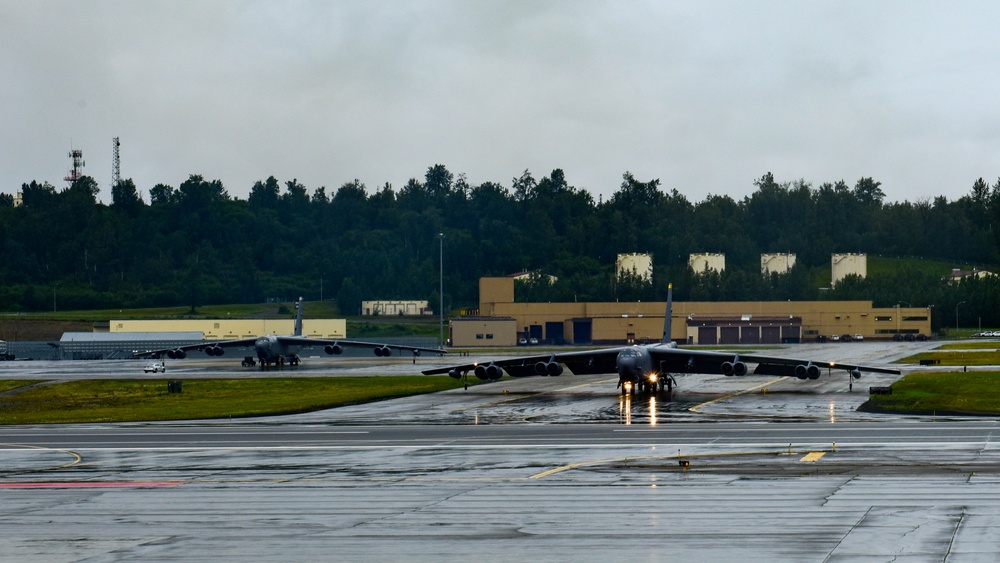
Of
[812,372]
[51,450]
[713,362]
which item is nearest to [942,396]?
[812,372]

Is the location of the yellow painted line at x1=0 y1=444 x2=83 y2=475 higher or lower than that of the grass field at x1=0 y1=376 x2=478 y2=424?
higher

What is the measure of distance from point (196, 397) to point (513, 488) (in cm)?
4630

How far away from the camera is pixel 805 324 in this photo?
166125mm

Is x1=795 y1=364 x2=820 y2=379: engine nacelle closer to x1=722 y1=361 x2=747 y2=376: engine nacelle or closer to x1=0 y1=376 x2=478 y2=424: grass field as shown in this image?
x1=722 y1=361 x2=747 y2=376: engine nacelle

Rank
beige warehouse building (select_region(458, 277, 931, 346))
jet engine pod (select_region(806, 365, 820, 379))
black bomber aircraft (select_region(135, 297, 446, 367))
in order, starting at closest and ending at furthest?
jet engine pod (select_region(806, 365, 820, 379)) < black bomber aircraft (select_region(135, 297, 446, 367)) < beige warehouse building (select_region(458, 277, 931, 346))

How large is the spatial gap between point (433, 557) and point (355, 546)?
2.00 m

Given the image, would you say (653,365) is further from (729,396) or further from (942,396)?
(942,396)

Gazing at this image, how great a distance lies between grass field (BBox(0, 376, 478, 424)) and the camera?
57.6 metres

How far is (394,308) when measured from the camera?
196 meters

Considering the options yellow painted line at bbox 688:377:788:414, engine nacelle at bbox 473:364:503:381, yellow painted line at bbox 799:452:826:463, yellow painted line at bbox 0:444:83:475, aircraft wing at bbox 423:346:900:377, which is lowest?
yellow painted line at bbox 0:444:83:475

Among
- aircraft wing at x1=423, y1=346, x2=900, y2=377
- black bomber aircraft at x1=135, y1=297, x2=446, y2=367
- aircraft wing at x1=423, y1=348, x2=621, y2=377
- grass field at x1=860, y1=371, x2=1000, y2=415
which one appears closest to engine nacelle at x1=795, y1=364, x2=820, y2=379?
aircraft wing at x1=423, y1=346, x2=900, y2=377

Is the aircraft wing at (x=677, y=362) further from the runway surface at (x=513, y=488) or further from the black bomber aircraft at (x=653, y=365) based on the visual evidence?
the runway surface at (x=513, y=488)

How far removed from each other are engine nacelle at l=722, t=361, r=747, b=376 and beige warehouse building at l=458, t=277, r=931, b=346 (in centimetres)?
9404

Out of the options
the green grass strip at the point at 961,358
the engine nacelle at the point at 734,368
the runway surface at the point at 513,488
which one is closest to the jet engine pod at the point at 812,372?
the engine nacelle at the point at 734,368
